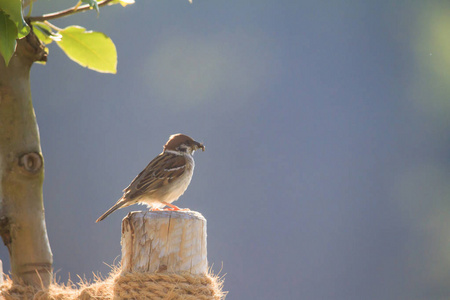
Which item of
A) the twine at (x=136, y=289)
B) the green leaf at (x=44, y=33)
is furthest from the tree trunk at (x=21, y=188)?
the green leaf at (x=44, y=33)

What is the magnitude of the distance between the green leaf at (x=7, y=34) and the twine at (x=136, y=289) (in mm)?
726

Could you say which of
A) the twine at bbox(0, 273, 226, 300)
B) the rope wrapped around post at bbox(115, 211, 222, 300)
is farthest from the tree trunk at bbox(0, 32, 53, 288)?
the rope wrapped around post at bbox(115, 211, 222, 300)

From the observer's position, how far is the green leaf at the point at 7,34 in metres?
1.40

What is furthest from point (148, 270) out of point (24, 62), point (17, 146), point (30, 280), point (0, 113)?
point (24, 62)

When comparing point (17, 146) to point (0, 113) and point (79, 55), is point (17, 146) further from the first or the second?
point (79, 55)

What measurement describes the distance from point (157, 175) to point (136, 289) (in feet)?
2.43

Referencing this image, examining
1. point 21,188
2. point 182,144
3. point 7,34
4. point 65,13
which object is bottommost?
point 21,188

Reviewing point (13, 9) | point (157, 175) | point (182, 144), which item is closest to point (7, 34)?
point (13, 9)

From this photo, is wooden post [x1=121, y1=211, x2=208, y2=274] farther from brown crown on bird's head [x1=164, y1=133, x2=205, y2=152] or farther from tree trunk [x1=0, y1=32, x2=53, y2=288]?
brown crown on bird's head [x1=164, y1=133, x2=205, y2=152]

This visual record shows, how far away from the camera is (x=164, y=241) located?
1563mm

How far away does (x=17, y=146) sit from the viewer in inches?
68.4

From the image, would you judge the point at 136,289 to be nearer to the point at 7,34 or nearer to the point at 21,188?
the point at 21,188

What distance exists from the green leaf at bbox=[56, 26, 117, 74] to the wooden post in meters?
0.61

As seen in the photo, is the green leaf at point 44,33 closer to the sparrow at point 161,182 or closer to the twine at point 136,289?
the sparrow at point 161,182
